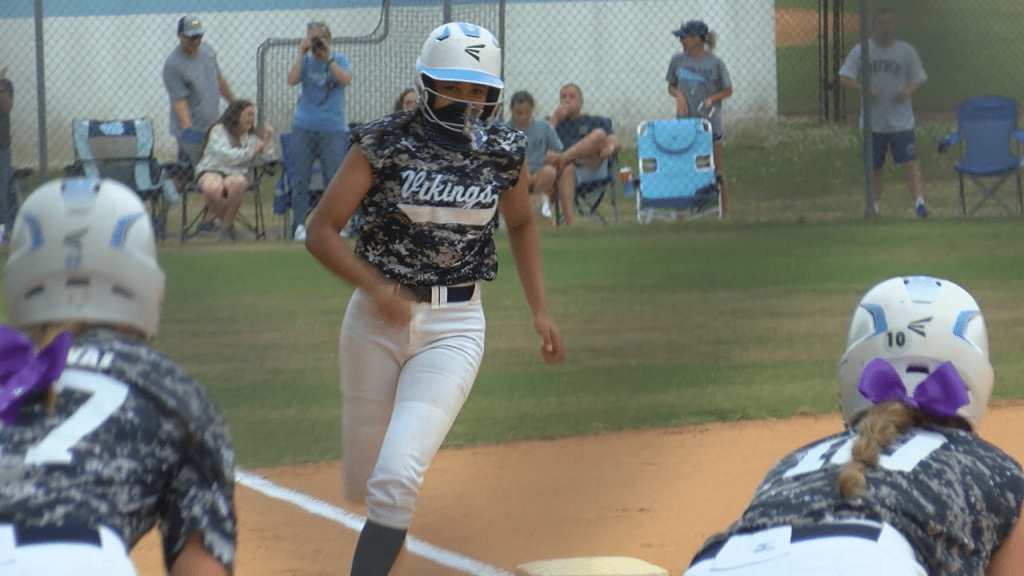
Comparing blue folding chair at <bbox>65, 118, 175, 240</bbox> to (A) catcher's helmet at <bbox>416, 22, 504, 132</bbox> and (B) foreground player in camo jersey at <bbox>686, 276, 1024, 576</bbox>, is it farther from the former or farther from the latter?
(B) foreground player in camo jersey at <bbox>686, 276, 1024, 576</bbox>

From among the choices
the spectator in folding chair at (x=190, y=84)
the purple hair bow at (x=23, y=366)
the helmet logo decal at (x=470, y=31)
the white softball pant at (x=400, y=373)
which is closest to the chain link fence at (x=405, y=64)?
the spectator in folding chair at (x=190, y=84)

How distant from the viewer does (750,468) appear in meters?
5.17

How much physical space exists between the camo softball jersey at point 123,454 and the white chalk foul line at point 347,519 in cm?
178

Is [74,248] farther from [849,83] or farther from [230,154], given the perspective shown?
[230,154]

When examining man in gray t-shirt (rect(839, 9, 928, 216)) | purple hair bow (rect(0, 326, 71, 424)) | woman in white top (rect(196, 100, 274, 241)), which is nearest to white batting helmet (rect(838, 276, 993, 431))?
purple hair bow (rect(0, 326, 71, 424))

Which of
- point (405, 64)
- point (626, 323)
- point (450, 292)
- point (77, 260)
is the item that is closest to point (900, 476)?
point (77, 260)

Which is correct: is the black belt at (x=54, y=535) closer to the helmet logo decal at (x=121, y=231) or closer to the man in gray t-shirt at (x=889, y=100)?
the helmet logo decal at (x=121, y=231)

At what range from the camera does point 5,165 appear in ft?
31.0

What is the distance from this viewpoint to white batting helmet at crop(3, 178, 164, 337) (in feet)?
5.92

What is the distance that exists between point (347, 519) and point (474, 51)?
1957 millimetres

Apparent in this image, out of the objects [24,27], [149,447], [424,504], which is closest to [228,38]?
[24,27]

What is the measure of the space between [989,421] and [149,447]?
4.72 meters

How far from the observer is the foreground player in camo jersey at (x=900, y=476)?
1.94 meters

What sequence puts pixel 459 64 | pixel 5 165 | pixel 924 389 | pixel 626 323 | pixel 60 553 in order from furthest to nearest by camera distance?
pixel 5 165, pixel 626 323, pixel 459 64, pixel 924 389, pixel 60 553
